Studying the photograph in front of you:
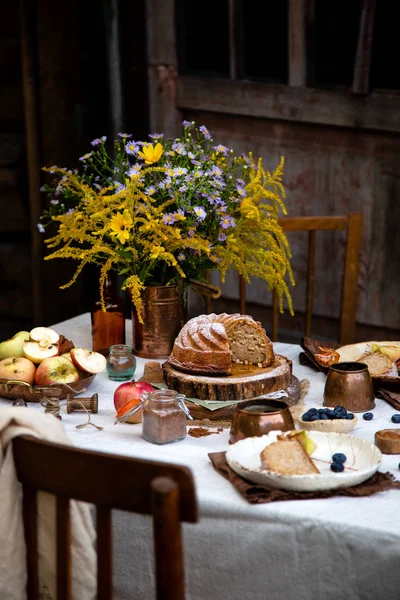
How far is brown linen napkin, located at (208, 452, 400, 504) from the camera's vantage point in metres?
1.46

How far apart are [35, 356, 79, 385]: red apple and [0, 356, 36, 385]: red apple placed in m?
0.02

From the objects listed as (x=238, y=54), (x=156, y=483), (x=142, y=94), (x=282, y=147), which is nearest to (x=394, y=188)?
(x=282, y=147)

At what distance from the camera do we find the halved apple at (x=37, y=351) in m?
2.02

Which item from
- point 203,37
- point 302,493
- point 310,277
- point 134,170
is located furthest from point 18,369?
point 203,37

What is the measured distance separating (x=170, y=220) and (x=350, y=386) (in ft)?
1.85

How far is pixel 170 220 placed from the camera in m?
2.10

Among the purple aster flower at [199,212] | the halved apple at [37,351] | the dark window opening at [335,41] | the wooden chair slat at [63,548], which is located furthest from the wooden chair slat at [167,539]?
the dark window opening at [335,41]

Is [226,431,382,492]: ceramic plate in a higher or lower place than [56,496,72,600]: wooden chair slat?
lower

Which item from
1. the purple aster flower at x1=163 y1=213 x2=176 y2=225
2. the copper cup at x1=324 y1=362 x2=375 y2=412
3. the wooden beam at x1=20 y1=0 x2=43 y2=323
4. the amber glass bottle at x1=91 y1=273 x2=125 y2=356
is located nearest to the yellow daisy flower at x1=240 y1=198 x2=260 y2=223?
the purple aster flower at x1=163 y1=213 x2=176 y2=225

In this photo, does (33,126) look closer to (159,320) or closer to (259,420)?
(159,320)

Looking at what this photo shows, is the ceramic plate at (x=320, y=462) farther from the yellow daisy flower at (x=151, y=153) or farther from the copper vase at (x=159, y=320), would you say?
the yellow daisy flower at (x=151, y=153)

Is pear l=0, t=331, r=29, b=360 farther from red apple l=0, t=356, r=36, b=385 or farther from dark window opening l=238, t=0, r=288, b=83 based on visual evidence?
dark window opening l=238, t=0, r=288, b=83

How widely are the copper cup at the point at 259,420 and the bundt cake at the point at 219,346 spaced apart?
284mm

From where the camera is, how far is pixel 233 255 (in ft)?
7.17
